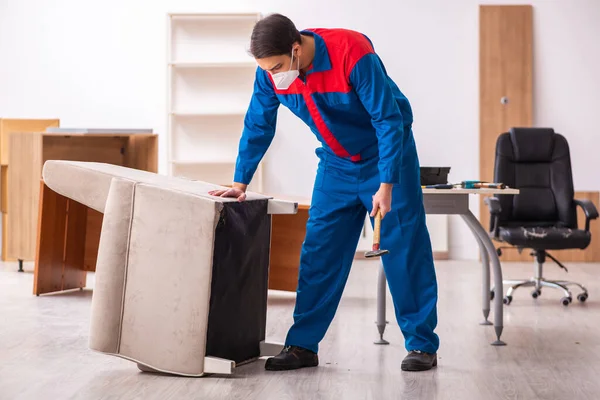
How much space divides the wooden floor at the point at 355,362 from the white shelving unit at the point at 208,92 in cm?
248

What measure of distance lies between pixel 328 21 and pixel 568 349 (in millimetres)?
4309

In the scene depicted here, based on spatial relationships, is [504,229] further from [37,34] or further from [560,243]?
[37,34]

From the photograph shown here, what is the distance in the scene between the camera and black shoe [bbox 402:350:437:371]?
313 cm

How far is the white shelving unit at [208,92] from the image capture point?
721cm

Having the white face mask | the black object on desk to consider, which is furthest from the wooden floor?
the white face mask

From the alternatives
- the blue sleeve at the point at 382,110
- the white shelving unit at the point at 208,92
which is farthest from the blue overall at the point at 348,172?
the white shelving unit at the point at 208,92

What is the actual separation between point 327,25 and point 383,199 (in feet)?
15.1

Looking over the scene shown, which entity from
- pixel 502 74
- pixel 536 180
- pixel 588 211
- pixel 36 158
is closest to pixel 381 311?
pixel 588 211

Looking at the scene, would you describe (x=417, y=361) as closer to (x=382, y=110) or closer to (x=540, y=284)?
(x=382, y=110)

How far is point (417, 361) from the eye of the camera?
3135 mm

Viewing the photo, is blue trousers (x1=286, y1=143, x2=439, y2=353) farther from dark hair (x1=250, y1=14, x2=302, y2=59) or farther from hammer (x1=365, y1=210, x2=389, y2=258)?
dark hair (x1=250, y1=14, x2=302, y2=59)

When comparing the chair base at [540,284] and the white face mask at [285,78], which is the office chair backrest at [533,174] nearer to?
the chair base at [540,284]

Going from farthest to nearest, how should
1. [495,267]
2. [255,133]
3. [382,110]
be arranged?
[495,267], [255,133], [382,110]

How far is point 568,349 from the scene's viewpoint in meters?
3.59
